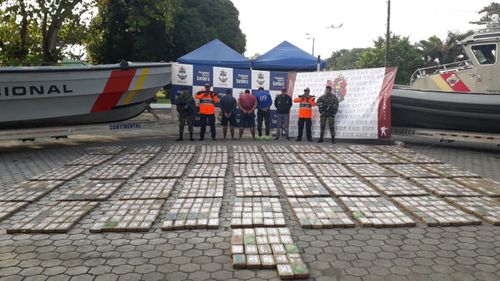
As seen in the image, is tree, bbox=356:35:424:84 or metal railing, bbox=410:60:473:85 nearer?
metal railing, bbox=410:60:473:85

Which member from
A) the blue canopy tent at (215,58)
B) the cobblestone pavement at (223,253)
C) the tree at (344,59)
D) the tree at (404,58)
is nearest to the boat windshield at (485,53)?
the blue canopy tent at (215,58)

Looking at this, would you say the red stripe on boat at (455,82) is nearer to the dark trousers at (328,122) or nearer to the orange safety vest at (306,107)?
the dark trousers at (328,122)

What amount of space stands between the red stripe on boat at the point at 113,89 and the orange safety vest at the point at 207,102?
183cm

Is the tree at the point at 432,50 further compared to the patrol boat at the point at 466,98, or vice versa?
the tree at the point at 432,50

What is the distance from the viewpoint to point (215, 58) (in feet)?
43.5

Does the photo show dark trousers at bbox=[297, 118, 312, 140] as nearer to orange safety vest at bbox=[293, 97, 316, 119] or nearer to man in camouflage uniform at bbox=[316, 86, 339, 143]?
orange safety vest at bbox=[293, 97, 316, 119]

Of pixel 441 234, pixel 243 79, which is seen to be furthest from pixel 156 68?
pixel 441 234

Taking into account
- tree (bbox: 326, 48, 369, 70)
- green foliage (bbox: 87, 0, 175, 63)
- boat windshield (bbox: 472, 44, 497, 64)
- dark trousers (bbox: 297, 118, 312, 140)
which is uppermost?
tree (bbox: 326, 48, 369, 70)

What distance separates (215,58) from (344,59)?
91.6 m

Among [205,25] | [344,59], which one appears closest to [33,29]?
[205,25]

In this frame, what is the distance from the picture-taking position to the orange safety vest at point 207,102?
10.1m

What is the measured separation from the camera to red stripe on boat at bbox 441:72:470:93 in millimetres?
10359

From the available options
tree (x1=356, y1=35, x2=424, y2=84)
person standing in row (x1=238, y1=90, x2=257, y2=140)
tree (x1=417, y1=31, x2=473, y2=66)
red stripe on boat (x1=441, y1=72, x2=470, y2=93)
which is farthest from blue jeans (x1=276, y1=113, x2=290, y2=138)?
tree (x1=417, y1=31, x2=473, y2=66)

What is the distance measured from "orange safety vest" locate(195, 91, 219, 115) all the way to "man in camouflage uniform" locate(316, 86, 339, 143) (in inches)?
109
